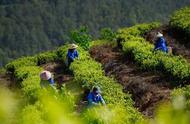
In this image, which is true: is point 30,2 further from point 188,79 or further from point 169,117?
point 169,117

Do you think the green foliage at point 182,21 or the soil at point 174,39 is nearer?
the soil at point 174,39

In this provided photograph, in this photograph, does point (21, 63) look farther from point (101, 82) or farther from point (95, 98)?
point (95, 98)

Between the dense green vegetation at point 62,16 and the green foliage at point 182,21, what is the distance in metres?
79.9

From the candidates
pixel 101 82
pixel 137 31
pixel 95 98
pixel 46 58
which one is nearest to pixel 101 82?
pixel 101 82

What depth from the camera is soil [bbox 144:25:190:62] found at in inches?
798

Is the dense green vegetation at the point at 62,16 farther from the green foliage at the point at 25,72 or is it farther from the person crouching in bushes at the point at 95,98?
the person crouching in bushes at the point at 95,98

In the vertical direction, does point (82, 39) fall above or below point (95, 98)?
below

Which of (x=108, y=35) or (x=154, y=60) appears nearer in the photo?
(x=154, y=60)

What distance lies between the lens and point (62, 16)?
120m

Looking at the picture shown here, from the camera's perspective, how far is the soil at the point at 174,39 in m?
20.3

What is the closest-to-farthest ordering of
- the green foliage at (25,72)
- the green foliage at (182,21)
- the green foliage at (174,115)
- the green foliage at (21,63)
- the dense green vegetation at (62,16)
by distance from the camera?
the green foliage at (174,115) → the green foliage at (25,72) → the green foliage at (182,21) → the green foliage at (21,63) → the dense green vegetation at (62,16)

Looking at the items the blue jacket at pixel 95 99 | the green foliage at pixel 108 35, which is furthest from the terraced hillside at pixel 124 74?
the green foliage at pixel 108 35

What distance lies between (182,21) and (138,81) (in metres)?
8.82

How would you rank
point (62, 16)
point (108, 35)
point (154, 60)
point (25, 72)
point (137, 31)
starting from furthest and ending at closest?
point (62, 16) → point (108, 35) → point (137, 31) → point (25, 72) → point (154, 60)
